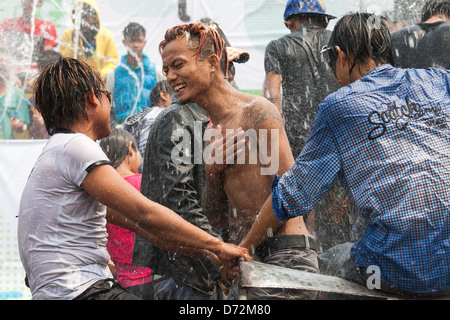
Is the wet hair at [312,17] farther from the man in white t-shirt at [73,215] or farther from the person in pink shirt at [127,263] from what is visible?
the man in white t-shirt at [73,215]

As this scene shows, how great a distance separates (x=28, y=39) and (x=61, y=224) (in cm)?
621

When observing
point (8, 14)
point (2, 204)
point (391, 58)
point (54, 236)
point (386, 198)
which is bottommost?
point (2, 204)

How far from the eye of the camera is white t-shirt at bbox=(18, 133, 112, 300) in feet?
8.73

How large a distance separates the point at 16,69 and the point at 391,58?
642 cm

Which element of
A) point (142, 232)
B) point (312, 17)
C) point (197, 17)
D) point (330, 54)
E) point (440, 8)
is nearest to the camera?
point (330, 54)

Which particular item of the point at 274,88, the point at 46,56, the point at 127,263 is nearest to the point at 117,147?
the point at 127,263

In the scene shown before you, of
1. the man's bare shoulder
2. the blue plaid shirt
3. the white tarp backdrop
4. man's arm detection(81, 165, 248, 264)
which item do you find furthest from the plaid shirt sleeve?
the white tarp backdrop

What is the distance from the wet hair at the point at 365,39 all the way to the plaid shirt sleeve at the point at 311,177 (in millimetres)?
369

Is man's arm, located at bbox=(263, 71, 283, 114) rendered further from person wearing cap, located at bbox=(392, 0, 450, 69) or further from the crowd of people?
the crowd of people

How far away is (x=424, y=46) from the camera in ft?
15.5

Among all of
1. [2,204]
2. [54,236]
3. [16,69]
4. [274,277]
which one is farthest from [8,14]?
[274,277]

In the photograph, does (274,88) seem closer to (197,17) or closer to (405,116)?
(405,116)

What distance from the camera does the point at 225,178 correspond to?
358 cm
